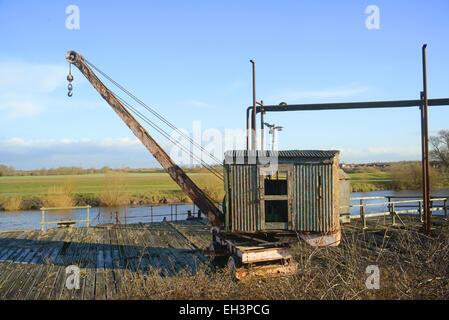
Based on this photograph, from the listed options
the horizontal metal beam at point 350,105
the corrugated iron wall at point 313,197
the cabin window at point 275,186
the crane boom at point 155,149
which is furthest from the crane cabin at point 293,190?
the horizontal metal beam at point 350,105

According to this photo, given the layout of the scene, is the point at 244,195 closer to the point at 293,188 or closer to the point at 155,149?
the point at 293,188

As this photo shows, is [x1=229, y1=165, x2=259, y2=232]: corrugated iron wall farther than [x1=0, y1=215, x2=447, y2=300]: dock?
Yes

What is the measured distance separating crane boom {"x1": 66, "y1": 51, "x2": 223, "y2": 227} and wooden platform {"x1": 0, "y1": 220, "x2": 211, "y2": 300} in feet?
5.73

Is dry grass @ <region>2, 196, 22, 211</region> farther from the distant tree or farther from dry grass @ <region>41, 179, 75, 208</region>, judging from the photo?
the distant tree

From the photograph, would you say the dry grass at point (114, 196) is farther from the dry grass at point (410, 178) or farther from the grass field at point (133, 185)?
the dry grass at point (410, 178)

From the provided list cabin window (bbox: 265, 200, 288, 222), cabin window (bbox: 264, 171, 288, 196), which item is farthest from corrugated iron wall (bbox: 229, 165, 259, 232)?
cabin window (bbox: 264, 171, 288, 196)

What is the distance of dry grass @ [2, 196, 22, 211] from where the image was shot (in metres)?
34.8

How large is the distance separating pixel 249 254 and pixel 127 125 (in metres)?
5.94

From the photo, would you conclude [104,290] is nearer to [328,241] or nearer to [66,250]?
[66,250]

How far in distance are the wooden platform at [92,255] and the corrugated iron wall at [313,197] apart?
3102mm

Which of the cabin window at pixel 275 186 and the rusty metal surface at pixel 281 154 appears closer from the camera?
the rusty metal surface at pixel 281 154

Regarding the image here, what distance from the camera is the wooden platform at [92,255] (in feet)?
26.2
